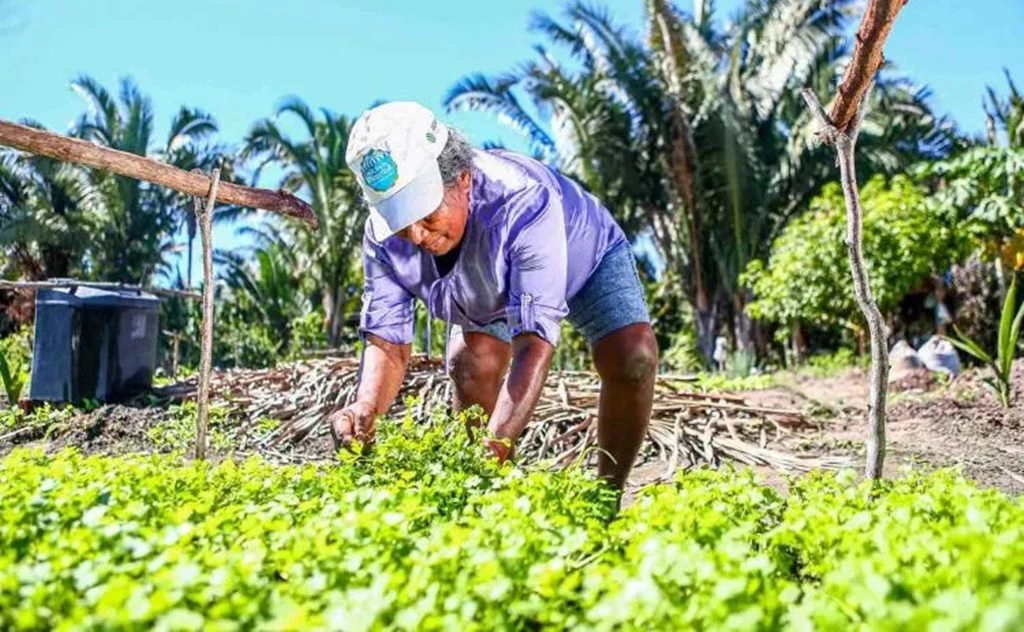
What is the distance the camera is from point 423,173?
2645mm

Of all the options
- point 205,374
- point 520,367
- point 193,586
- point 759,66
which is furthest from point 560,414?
point 759,66

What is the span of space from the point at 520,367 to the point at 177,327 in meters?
19.1

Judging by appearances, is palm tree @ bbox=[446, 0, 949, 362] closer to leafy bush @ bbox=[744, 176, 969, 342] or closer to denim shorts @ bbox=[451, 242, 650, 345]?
leafy bush @ bbox=[744, 176, 969, 342]

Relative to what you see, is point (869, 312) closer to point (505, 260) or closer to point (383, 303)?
point (505, 260)

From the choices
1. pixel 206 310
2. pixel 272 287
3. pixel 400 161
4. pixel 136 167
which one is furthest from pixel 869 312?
pixel 272 287

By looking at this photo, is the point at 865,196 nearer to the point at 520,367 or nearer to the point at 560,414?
the point at 560,414

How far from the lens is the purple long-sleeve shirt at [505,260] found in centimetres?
268

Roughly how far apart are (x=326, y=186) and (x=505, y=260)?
17077mm

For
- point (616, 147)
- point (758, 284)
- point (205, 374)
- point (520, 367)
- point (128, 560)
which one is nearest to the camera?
point (128, 560)

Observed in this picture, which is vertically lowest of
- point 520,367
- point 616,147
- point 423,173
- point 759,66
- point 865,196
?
point 520,367

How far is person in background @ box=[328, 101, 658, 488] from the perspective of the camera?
265 cm

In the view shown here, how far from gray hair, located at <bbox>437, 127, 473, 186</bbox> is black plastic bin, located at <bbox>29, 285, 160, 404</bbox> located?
194 inches

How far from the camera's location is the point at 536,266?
8.77 feet

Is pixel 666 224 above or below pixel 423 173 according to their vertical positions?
above
